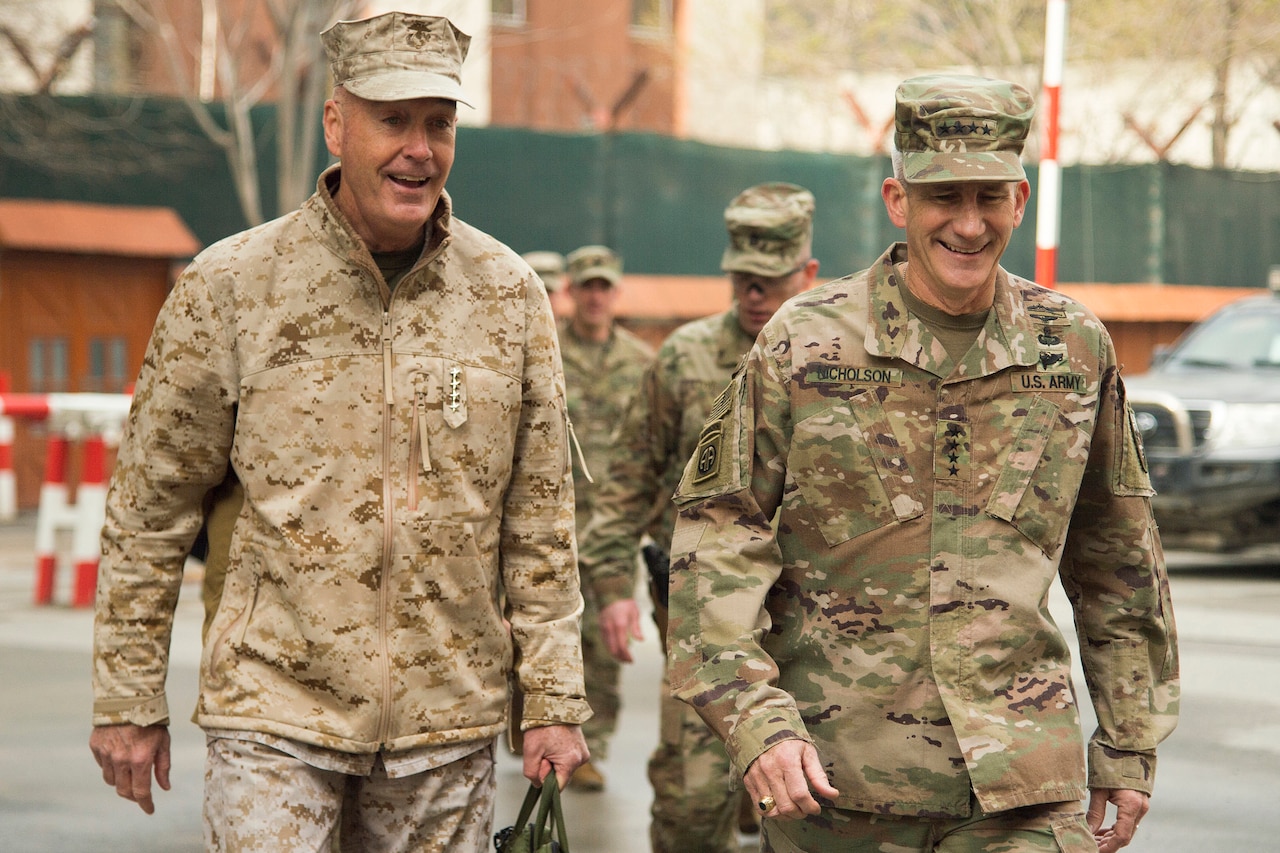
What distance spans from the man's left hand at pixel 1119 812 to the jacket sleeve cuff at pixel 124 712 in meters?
1.82

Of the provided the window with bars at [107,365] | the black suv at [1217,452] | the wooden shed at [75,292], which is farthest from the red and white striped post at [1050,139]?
the window with bars at [107,365]

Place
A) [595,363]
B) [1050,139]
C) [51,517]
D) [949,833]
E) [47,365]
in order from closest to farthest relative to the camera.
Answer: [949,833]
[595,363]
[1050,139]
[51,517]
[47,365]

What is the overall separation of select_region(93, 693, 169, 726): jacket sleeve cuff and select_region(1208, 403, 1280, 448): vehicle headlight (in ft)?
32.1

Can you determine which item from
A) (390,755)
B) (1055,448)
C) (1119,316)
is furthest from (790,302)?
(1119,316)

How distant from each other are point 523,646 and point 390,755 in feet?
1.22

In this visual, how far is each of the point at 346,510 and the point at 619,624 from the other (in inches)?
93.5

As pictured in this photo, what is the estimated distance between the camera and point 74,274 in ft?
Result: 50.8

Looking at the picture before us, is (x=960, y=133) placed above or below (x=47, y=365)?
above

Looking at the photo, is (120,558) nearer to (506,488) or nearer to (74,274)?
(506,488)

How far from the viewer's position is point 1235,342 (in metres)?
13.4

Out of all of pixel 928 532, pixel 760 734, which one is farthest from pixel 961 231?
pixel 760 734

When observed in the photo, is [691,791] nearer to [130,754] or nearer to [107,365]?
[130,754]

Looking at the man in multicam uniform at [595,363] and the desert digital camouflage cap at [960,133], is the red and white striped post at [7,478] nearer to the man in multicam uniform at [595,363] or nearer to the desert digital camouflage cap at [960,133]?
the man in multicam uniform at [595,363]

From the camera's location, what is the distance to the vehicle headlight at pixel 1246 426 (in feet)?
39.6
